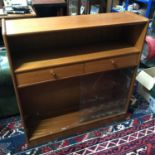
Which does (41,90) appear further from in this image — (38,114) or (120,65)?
Answer: (120,65)

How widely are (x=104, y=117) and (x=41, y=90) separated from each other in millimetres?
634

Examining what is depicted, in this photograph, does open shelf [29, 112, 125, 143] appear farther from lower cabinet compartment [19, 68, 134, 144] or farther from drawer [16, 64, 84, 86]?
drawer [16, 64, 84, 86]

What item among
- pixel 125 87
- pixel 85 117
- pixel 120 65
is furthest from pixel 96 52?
pixel 85 117

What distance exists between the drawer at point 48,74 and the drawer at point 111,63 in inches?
2.7

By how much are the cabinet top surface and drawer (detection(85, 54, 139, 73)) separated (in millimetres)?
260

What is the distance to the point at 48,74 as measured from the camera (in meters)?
1.21

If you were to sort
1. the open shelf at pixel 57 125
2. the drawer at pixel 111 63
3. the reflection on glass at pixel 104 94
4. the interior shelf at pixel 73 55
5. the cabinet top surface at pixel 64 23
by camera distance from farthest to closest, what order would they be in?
the reflection on glass at pixel 104 94 < the open shelf at pixel 57 125 < the drawer at pixel 111 63 < the interior shelf at pixel 73 55 < the cabinet top surface at pixel 64 23

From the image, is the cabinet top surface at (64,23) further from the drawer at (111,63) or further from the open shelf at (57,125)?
the open shelf at (57,125)

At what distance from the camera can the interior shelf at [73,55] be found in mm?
1188

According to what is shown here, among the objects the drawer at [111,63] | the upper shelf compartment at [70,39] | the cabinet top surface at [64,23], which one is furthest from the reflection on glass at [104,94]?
the cabinet top surface at [64,23]

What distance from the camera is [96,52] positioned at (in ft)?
4.43

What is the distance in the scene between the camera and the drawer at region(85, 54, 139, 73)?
1307 mm

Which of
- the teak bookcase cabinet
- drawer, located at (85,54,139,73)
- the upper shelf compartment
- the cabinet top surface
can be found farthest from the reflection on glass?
the cabinet top surface

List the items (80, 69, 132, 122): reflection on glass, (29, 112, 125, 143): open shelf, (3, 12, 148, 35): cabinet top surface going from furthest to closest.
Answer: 1. (80, 69, 132, 122): reflection on glass
2. (29, 112, 125, 143): open shelf
3. (3, 12, 148, 35): cabinet top surface
